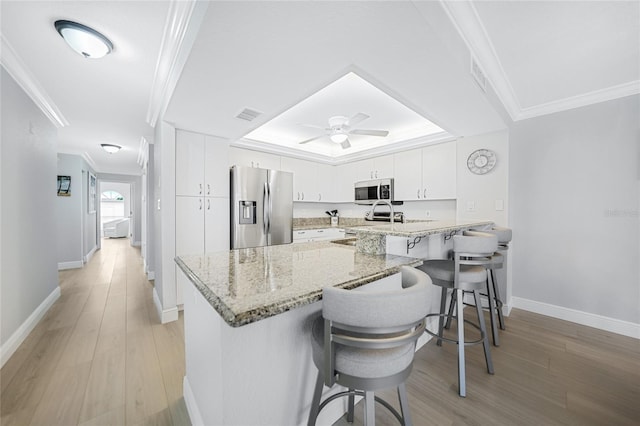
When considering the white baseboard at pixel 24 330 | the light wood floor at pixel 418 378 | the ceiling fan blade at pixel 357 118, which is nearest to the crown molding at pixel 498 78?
the ceiling fan blade at pixel 357 118

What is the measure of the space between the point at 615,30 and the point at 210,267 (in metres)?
3.08

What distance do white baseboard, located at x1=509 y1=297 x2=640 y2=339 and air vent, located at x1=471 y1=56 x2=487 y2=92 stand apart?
2569 millimetres

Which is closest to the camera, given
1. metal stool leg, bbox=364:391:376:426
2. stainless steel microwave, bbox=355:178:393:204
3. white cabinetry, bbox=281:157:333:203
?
metal stool leg, bbox=364:391:376:426

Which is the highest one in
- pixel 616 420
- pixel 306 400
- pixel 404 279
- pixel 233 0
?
pixel 233 0

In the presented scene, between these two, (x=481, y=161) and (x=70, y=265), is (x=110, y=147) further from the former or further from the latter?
(x=481, y=161)

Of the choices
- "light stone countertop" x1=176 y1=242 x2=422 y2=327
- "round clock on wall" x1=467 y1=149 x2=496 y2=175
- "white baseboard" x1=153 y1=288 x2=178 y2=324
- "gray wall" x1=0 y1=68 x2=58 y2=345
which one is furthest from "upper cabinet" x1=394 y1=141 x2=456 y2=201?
"gray wall" x1=0 y1=68 x2=58 y2=345

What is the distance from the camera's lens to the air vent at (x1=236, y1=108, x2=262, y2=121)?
2.32m

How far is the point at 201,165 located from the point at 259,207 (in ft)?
3.03

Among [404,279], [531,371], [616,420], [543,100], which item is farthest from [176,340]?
[543,100]

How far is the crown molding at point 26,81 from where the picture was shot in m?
1.76

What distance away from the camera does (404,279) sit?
1.13 m

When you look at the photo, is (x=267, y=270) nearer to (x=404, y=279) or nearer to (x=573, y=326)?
(x=404, y=279)

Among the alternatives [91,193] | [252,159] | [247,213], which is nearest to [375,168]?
[252,159]

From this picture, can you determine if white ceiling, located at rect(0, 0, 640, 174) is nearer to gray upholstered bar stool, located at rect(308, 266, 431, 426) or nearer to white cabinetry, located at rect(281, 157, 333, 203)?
gray upholstered bar stool, located at rect(308, 266, 431, 426)
